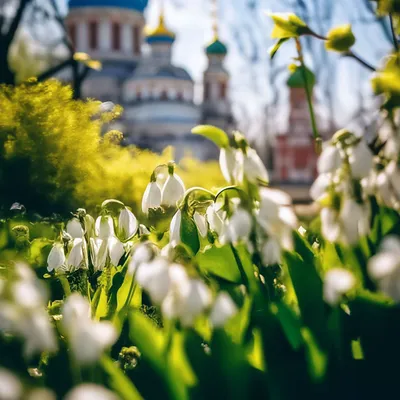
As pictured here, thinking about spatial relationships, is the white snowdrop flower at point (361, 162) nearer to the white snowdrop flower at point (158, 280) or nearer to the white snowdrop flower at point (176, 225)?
the white snowdrop flower at point (158, 280)

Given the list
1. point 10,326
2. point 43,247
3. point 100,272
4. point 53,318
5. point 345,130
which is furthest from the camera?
point 43,247

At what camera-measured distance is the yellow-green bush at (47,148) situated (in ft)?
15.7

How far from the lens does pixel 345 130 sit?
1116mm

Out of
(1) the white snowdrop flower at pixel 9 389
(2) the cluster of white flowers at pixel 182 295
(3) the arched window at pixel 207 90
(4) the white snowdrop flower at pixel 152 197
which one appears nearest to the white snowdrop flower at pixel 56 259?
(4) the white snowdrop flower at pixel 152 197

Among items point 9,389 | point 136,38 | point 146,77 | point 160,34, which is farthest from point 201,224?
point 136,38

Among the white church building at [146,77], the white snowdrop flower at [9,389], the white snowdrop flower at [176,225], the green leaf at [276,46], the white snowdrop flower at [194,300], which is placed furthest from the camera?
the white church building at [146,77]

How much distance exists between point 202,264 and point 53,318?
390 millimetres

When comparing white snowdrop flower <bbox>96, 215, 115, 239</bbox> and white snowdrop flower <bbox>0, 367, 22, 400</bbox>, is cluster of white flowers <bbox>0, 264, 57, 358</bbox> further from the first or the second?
white snowdrop flower <bbox>96, 215, 115, 239</bbox>

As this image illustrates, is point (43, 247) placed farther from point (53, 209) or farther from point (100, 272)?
point (53, 209)

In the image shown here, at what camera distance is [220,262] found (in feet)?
4.73

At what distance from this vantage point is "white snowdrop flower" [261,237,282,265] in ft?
3.83

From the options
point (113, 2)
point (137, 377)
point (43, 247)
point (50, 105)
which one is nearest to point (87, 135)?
point (50, 105)

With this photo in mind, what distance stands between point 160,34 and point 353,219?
3467cm

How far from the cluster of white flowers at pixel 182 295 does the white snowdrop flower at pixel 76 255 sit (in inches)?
34.7
